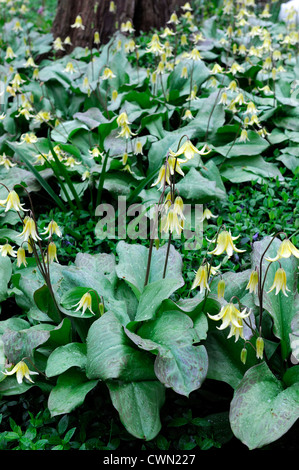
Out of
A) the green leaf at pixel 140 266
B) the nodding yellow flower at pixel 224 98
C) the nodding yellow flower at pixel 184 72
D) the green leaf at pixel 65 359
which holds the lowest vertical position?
the green leaf at pixel 65 359

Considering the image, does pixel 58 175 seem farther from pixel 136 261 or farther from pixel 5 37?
pixel 5 37

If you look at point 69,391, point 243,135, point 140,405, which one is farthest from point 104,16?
point 140,405

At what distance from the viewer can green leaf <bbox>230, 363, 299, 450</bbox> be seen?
1.67 meters

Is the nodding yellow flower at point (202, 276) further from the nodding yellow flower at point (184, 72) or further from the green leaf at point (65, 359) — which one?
the nodding yellow flower at point (184, 72)

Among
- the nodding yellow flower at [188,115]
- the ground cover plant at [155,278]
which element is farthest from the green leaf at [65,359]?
the nodding yellow flower at [188,115]

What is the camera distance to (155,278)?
2408 mm

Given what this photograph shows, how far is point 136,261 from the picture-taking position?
2.47 meters

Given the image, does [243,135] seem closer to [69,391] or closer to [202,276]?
[202,276]

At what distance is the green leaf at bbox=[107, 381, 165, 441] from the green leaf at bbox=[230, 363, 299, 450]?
1.02 feet

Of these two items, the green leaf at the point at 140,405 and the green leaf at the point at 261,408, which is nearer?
the green leaf at the point at 261,408

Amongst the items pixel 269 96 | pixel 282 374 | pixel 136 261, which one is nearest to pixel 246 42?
pixel 269 96

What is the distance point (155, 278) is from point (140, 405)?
691mm

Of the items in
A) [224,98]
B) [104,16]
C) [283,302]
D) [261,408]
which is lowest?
[261,408]

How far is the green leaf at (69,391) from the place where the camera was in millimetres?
1880
